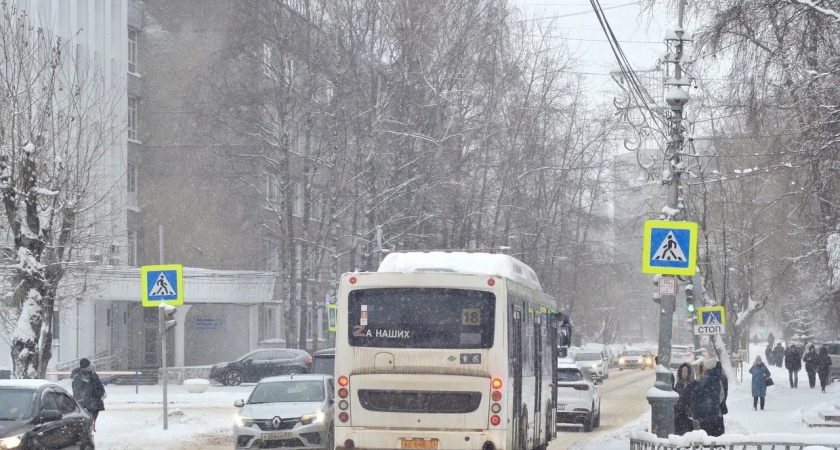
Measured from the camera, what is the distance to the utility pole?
18.5 meters

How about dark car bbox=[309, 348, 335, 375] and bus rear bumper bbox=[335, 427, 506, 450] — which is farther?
dark car bbox=[309, 348, 335, 375]

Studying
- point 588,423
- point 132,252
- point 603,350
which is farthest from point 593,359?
point 588,423

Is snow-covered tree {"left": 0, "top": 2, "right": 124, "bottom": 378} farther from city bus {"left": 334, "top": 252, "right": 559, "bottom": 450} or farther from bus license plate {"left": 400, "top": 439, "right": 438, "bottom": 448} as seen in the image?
bus license plate {"left": 400, "top": 439, "right": 438, "bottom": 448}

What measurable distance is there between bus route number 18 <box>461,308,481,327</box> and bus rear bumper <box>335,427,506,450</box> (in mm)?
1306

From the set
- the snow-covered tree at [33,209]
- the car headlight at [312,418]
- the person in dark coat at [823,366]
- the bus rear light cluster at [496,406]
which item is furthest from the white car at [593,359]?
Answer: the bus rear light cluster at [496,406]

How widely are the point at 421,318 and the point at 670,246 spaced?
4203 millimetres

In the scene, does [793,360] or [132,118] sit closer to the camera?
[793,360]

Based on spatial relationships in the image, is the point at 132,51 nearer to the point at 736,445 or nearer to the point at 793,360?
the point at 793,360

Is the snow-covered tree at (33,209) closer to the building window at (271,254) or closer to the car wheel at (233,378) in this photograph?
the car wheel at (233,378)

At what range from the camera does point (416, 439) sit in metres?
15.4

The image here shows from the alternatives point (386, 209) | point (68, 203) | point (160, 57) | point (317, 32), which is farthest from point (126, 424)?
point (160, 57)

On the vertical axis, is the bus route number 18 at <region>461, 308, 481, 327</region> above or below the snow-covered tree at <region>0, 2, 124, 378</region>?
below

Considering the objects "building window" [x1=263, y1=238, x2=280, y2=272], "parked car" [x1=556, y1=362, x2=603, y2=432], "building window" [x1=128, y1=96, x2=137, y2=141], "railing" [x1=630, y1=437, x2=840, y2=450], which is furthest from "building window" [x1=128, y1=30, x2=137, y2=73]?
"railing" [x1=630, y1=437, x2=840, y2=450]

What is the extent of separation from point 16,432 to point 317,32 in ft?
108
